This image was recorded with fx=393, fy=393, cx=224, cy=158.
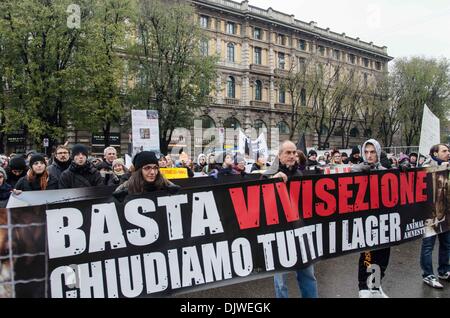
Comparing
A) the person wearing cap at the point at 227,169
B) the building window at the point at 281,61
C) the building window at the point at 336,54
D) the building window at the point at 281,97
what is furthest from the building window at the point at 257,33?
the person wearing cap at the point at 227,169

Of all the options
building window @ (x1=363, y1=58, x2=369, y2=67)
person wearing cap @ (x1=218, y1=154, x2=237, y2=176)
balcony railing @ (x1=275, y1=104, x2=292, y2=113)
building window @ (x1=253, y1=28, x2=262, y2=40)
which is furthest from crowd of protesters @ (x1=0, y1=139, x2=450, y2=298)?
building window @ (x1=363, y1=58, x2=369, y2=67)

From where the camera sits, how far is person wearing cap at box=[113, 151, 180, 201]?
3451mm

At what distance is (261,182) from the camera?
3.71m

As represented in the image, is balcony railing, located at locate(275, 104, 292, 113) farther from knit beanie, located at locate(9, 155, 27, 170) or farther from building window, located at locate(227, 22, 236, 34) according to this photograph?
knit beanie, located at locate(9, 155, 27, 170)

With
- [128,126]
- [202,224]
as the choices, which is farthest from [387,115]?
[202,224]

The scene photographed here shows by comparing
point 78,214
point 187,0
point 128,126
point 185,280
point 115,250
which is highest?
point 187,0

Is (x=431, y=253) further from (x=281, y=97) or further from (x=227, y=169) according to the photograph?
(x=281, y=97)

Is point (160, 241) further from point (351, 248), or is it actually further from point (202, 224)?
point (351, 248)

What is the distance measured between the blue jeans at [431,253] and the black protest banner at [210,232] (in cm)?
57

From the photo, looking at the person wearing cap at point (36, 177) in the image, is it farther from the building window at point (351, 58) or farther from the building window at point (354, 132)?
the building window at point (351, 58)

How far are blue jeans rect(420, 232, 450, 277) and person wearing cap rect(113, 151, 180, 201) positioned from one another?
3305 millimetres

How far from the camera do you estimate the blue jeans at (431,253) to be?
4812 millimetres

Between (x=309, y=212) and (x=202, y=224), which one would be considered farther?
(x=309, y=212)
